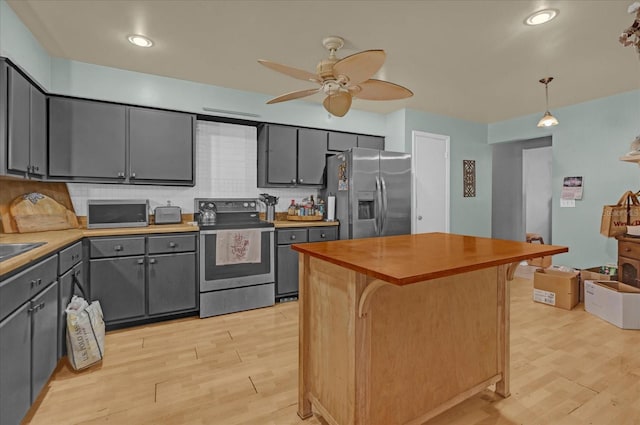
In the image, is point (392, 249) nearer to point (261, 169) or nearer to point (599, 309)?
A: point (261, 169)

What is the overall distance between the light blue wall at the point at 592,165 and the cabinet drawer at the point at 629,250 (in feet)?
2.85

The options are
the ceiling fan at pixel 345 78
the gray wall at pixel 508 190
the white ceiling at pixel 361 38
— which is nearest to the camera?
the ceiling fan at pixel 345 78

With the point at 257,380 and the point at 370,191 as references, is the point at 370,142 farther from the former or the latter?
the point at 257,380

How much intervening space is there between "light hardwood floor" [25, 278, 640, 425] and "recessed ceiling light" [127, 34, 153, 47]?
254 cm

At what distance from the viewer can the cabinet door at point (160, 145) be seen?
325 centimetres

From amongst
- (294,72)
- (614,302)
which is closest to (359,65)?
(294,72)

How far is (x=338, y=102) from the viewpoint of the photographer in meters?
2.40

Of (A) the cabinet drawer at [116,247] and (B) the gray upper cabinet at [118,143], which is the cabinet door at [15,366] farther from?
(B) the gray upper cabinet at [118,143]

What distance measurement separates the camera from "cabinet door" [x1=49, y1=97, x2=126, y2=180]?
2924 millimetres

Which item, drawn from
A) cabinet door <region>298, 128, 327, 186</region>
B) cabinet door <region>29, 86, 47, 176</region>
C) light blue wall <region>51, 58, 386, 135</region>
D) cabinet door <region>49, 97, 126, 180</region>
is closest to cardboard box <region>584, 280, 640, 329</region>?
cabinet door <region>298, 128, 327, 186</region>

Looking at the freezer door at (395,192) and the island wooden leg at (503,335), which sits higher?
the freezer door at (395,192)

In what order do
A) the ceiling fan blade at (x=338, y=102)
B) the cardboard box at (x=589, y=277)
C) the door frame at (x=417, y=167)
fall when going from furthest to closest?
1. the door frame at (x=417, y=167)
2. the cardboard box at (x=589, y=277)
3. the ceiling fan blade at (x=338, y=102)

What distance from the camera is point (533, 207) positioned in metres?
6.42

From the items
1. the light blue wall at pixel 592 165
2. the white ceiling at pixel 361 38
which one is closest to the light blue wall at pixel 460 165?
the light blue wall at pixel 592 165
